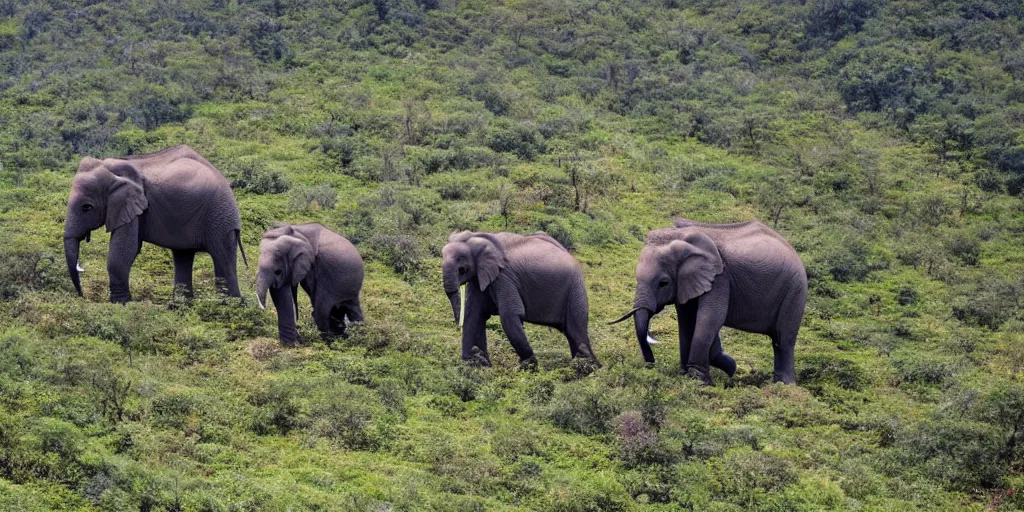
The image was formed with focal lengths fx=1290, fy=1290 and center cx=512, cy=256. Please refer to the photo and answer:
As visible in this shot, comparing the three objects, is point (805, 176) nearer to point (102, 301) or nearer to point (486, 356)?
point (486, 356)

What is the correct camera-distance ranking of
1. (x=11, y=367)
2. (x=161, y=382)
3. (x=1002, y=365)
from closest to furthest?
(x=11, y=367)
(x=161, y=382)
(x=1002, y=365)

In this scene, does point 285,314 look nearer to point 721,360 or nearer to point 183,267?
point 183,267

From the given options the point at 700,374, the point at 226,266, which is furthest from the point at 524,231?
the point at 700,374

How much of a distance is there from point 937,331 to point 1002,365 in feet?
7.76

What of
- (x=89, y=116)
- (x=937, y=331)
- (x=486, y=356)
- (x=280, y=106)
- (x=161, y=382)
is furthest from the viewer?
(x=280, y=106)

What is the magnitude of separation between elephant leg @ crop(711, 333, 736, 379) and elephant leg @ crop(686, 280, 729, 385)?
1.46ft

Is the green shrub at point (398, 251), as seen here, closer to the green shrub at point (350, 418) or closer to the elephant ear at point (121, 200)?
the elephant ear at point (121, 200)

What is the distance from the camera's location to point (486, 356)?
1769 cm

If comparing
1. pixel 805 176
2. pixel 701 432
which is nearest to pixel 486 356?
pixel 701 432

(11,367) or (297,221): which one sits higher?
(11,367)

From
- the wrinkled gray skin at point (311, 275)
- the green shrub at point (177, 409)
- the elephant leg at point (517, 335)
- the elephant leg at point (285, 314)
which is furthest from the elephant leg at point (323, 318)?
the green shrub at point (177, 409)

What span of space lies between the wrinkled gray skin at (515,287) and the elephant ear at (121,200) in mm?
4510

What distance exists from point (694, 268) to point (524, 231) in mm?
7950

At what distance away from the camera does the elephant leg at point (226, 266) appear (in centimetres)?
1908
